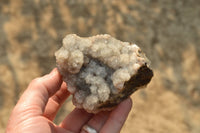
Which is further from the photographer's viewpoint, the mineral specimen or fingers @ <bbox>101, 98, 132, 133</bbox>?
fingers @ <bbox>101, 98, 132, 133</bbox>

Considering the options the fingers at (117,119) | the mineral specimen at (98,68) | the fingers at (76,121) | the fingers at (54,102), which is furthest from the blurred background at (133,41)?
the mineral specimen at (98,68)

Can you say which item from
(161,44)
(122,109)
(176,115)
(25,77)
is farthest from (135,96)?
(25,77)

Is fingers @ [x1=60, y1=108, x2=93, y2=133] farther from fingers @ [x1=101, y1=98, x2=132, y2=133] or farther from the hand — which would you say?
fingers @ [x1=101, y1=98, x2=132, y2=133]

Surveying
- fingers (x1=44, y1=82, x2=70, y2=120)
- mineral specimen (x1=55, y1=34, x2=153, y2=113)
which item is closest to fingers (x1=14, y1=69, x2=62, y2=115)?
mineral specimen (x1=55, y1=34, x2=153, y2=113)

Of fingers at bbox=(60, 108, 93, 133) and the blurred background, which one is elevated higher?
the blurred background

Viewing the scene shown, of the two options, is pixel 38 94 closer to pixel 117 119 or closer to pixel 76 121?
pixel 76 121

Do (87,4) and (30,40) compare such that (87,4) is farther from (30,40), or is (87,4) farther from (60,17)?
(30,40)

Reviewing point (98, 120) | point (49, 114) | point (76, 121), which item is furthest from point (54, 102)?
point (98, 120)

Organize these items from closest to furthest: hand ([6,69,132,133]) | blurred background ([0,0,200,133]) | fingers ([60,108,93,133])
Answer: hand ([6,69,132,133]) < fingers ([60,108,93,133]) < blurred background ([0,0,200,133])
